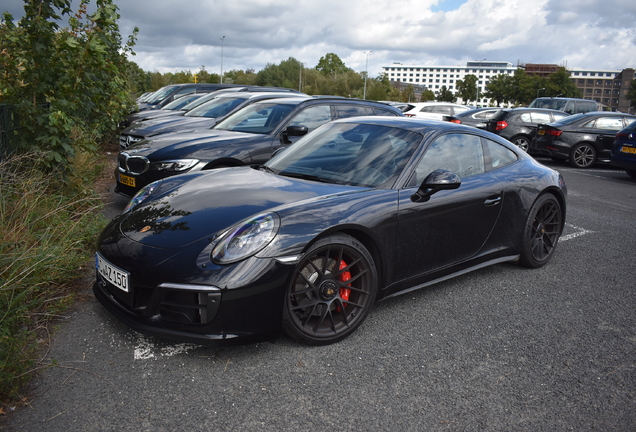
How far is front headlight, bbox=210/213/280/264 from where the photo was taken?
2912 mm

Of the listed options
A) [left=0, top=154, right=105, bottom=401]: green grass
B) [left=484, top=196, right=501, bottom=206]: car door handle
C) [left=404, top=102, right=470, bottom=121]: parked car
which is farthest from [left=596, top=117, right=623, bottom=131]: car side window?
[left=0, top=154, right=105, bottom=401]: green grass

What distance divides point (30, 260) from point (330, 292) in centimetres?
217

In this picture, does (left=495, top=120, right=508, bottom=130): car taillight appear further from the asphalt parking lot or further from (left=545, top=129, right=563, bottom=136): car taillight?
the asphalt parking lot

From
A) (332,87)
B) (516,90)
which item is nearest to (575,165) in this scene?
(332,87)

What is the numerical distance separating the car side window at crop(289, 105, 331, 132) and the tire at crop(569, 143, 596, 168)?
8804 mm

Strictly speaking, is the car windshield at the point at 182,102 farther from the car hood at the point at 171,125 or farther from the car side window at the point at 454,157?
the car side window at the point at 454,157

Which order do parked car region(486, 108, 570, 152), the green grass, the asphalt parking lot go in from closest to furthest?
1. the asphalt parking lot
2. the green grass
3. parked car region(486, 108, 570, 152)

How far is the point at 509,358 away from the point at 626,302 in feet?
5.26

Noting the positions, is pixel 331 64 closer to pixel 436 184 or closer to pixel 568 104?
pixel 568 104

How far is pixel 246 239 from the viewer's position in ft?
9.82

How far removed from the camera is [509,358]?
3178 mm

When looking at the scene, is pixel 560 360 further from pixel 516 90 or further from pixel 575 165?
pixel 516 90

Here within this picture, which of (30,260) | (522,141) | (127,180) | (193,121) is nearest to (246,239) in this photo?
(30,260)

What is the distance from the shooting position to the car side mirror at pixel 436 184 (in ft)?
11.7
